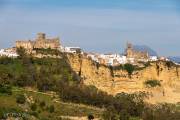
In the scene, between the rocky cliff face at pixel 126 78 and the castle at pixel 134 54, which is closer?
the rocky cliff face at pixel 126 78

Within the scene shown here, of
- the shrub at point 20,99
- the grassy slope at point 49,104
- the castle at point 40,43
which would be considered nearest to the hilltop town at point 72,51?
the castle at point 40,43

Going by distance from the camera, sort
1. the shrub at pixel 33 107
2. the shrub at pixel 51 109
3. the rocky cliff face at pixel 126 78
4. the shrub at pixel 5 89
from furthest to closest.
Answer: the rocky cliff face at pixel 126 78 → the shrub at pixel 5 89 → the shrub at pixel 51 109 → the shrub at pixel 33 107

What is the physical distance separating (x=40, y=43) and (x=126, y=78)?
1158 centimetres

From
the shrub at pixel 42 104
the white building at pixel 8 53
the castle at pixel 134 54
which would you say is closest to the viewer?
the shrub at pixel 42 104

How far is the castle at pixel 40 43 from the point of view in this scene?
247ft

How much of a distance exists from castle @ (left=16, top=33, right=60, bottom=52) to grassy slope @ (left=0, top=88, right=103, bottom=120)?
597 inches

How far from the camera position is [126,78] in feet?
259

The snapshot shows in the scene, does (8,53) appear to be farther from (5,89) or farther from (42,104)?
(42,104)

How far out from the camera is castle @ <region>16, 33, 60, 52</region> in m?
75.3

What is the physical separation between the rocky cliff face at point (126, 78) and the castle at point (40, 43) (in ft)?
8.23

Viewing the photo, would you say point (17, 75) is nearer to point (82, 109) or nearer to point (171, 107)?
point (82, 109)

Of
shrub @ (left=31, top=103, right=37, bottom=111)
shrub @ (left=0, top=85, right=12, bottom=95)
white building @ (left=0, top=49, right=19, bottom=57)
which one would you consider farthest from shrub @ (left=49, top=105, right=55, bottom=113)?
white building @ (left=0, top=49, right=19, bottom=57)

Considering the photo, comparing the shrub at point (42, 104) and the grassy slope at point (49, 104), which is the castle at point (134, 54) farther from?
the shrub at point (42, 104)

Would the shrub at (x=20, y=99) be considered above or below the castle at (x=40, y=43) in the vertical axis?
below
